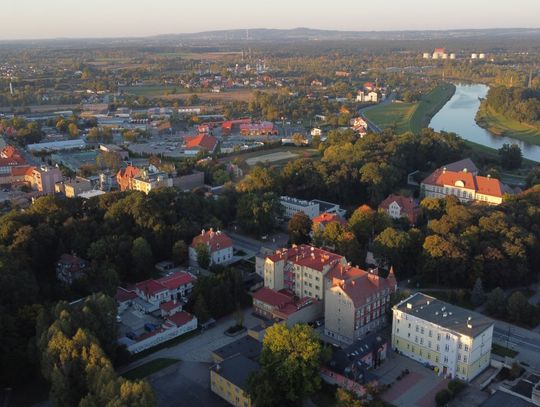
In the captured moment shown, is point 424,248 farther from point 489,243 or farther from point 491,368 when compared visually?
point 491,368

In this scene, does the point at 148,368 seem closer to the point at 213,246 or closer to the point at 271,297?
the point at 271,297

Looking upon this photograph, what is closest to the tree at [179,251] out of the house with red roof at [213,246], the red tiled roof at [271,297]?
the house with red roof at [213,246]

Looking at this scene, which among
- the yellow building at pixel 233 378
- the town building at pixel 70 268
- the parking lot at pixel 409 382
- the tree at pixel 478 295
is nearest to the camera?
the yellow building at pixel 233 378

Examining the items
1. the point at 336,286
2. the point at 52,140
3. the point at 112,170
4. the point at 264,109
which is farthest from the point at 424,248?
the point at 264,109

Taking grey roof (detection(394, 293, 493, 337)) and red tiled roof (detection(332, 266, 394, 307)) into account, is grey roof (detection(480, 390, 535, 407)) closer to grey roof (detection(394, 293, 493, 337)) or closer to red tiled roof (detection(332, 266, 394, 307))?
grey roof (detection(394, 293, 493, 337))

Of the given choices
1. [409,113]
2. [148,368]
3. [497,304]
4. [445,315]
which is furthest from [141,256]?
[409,113]

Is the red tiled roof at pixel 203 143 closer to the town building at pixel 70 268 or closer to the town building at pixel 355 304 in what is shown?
the town building at pixel 70 268
